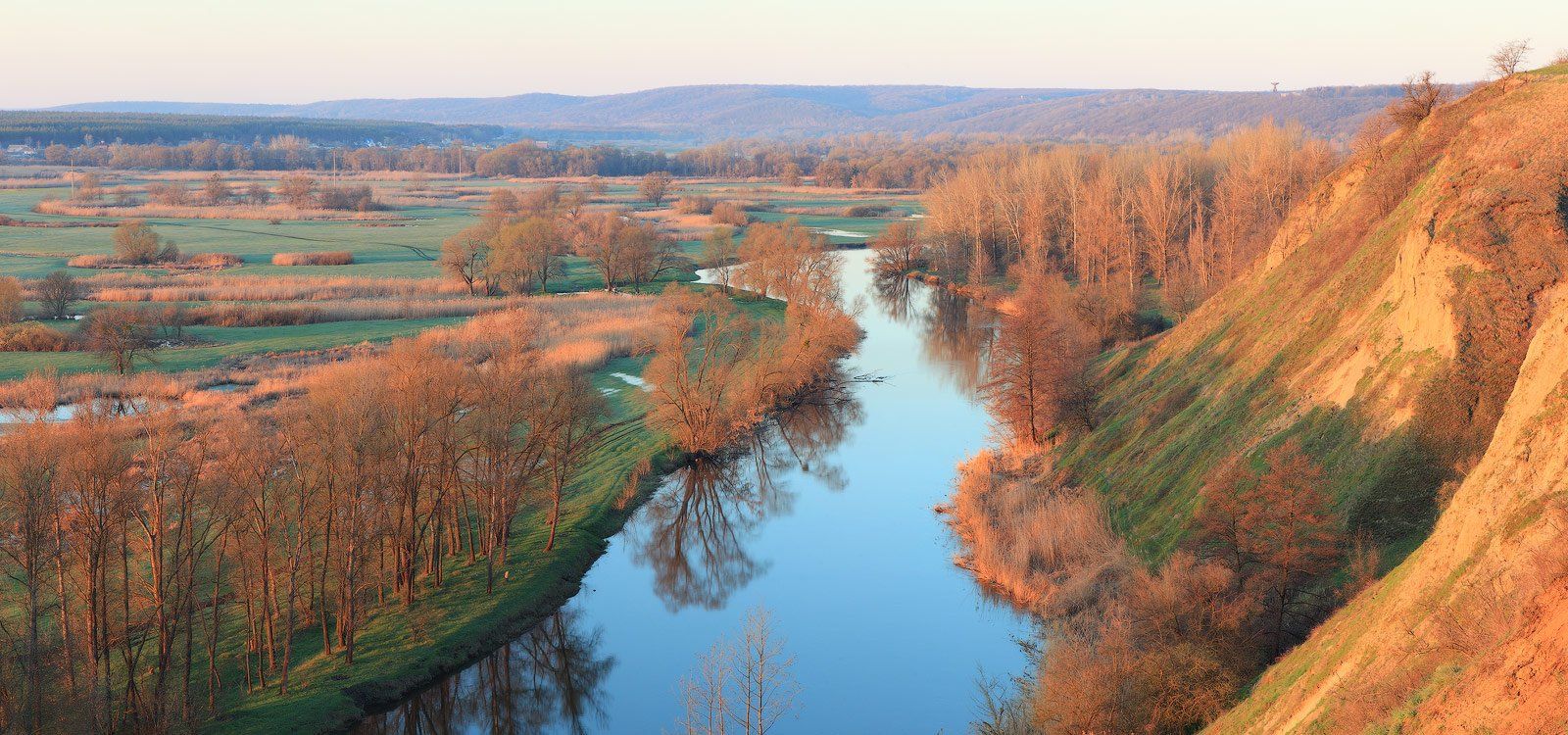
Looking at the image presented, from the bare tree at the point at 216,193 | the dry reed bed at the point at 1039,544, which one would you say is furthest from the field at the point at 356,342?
the bare tree at the point at 216,193

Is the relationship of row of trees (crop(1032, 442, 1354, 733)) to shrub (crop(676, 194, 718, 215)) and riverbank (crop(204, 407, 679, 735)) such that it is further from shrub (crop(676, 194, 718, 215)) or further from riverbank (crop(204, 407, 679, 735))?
shrub (crop(676, 194, 718, 215))

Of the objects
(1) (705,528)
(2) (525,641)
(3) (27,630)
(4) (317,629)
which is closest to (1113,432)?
(1) (705,528)

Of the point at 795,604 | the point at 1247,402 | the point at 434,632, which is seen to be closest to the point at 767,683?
the point at 795,604

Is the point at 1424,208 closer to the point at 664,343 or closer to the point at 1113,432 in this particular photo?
the point at 1113,432

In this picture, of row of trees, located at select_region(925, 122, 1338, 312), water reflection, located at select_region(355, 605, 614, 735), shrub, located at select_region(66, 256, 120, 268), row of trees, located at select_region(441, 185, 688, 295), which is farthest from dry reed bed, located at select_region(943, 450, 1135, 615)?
shrub, located at select_region(66, 256, 120, 268)

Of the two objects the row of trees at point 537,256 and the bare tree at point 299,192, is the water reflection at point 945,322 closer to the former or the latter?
the row of trees at point 537,256

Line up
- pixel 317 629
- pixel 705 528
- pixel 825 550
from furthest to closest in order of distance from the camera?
pixel 705 528
pixel 825 550
pixel 317 629
